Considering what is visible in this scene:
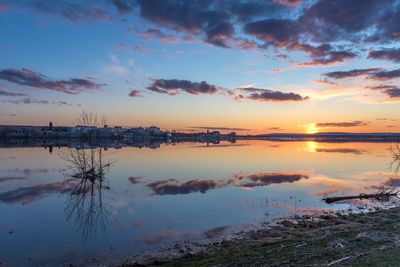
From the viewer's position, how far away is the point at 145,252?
9.04 metres

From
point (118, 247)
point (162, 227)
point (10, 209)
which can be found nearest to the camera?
point (118, 247)

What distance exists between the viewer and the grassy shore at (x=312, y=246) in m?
6.73

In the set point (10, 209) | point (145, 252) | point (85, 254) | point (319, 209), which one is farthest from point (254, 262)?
point (10, 209)

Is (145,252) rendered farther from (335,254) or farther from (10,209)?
(10,209)

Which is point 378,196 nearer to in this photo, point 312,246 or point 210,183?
point 210,183

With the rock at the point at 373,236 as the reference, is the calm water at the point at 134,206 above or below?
below

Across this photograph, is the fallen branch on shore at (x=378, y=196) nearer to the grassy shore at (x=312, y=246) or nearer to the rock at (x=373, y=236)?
→ the grassy shore at (x=312, y=246)

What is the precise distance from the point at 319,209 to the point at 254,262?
30.3 ft

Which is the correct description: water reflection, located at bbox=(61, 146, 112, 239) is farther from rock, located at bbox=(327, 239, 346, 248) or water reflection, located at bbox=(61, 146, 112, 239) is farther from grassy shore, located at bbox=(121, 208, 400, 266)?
rock, located at bbox=(327, 239, 346, 248)

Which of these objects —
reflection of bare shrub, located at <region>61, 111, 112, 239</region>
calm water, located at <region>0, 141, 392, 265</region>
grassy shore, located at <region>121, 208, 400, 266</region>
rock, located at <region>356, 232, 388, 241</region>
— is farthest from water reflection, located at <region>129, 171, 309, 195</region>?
rock, located at <region>356, 232, 388, 241</region>

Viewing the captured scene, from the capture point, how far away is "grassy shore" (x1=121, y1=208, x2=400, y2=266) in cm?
673

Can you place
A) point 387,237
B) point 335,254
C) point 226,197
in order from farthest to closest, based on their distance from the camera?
1. point 226,197
2. point 387,237
3. point 335,254

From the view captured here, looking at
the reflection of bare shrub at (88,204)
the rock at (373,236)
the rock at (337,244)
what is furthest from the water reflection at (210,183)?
the rock at (373,236)

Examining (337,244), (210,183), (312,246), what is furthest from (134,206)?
(337,244)
